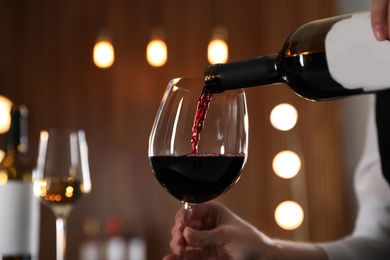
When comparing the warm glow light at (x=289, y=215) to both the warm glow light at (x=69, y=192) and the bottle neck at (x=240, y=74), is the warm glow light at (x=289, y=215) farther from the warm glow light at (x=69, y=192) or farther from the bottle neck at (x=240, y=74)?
the bottle neck at (x=240, y=74)

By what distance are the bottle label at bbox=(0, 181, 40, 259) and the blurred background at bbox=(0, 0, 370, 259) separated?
2600 mm

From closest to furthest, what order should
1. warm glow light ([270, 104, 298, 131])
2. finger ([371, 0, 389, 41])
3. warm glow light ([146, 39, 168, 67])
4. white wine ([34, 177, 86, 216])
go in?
1. finger ([371, 0, 389, 41])
2. white wine ([34, 177, 86, 216])
3. warm glow light ([270, 104, 298, 131])
4. warm glow light ([146, 39, 168, 67])

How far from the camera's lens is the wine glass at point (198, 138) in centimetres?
80

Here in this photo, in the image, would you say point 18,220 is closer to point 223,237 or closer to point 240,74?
point 223,237

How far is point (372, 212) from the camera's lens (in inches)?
58.9

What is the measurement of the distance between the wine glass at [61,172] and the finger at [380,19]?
24.9 inches

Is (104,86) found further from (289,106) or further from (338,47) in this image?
(338,47)

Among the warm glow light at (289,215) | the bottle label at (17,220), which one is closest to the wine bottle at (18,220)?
the bottle label at (17,220)

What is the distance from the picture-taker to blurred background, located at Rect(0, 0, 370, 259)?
343cm

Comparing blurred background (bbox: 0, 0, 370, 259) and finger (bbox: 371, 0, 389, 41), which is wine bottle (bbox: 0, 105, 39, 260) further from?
blurred background (bbox: 0, 0, 370, 259)

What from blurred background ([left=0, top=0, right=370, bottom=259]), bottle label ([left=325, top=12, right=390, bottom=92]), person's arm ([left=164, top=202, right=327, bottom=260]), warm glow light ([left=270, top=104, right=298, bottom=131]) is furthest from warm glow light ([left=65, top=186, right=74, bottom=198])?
blurred background ([left=0, top=0, right=370, bottom=259])

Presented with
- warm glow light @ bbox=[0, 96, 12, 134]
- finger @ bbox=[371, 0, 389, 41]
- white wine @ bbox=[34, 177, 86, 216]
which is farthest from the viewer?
warm glow light @ bbox=[0, 96, 12, 134]

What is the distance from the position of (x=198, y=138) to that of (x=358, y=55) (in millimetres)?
243

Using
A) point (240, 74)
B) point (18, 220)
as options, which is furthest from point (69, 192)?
point (240, 74)
